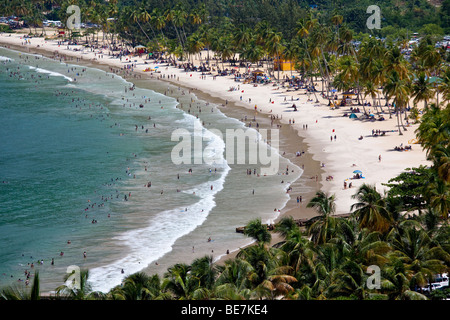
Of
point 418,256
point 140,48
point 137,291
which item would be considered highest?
point 140,48

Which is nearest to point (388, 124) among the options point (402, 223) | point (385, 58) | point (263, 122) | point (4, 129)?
point (385, 58)

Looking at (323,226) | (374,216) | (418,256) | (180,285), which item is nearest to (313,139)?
(374,216)

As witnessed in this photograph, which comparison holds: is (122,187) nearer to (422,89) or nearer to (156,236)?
(156,236)

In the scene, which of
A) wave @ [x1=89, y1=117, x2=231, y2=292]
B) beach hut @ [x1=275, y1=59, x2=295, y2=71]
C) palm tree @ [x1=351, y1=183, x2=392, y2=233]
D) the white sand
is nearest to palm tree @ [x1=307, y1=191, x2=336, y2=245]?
palm tree @ [x1=351, y1=183, x2=392, y2=233]

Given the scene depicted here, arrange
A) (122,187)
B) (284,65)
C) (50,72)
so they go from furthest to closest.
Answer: (50,72), (284,65), (122,187)

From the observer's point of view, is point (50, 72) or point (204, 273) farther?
point (50, 72)

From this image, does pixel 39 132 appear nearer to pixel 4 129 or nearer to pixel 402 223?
pixel 4 129

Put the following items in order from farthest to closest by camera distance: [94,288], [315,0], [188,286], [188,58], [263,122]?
[315,0], [188,58], [263,122], [94,288], [188,286]

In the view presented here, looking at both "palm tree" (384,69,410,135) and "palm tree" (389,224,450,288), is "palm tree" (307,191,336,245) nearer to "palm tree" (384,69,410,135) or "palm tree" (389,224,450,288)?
"palm tree" (389,224,450,288)
